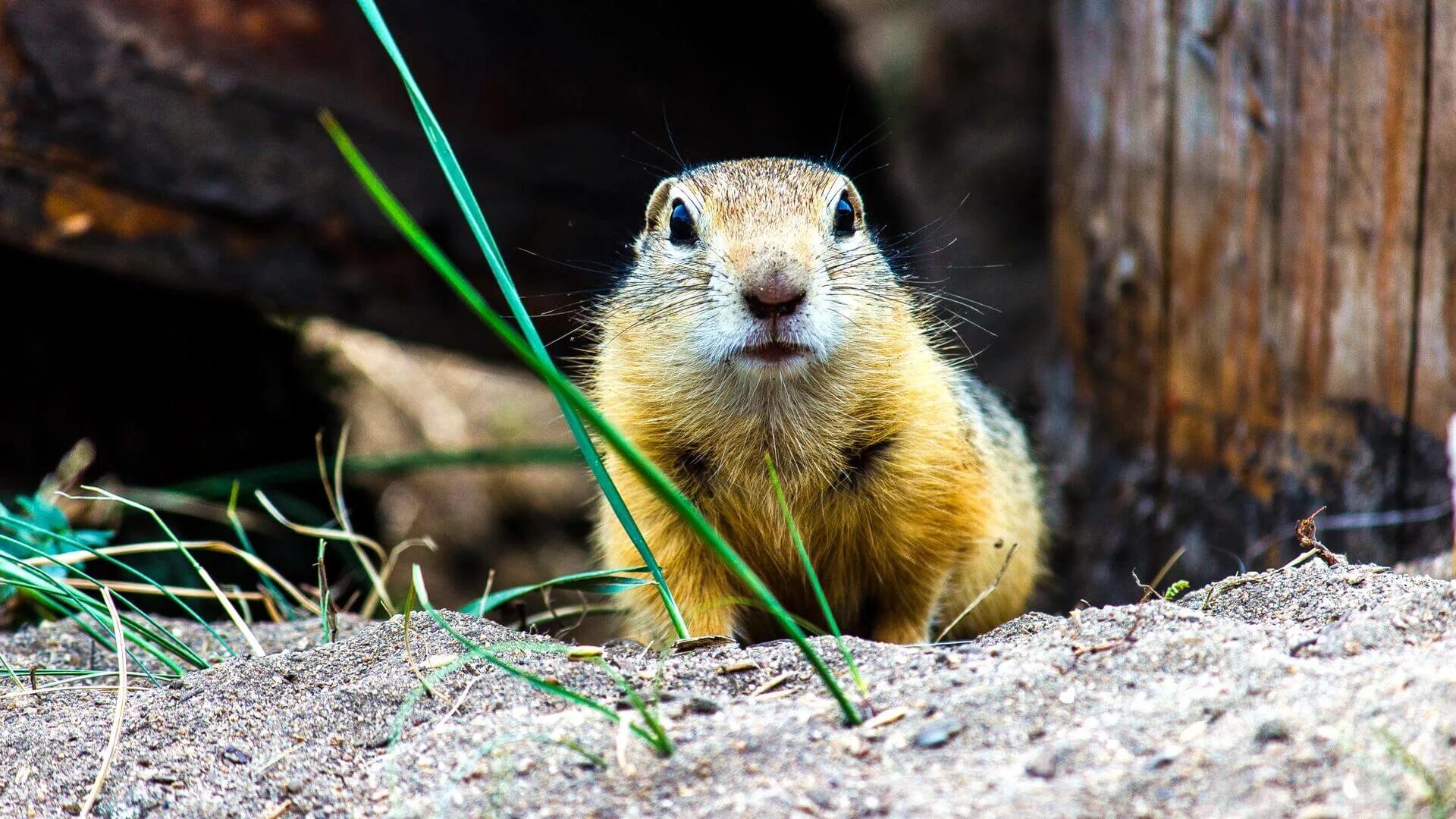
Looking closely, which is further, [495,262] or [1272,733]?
[495,262]

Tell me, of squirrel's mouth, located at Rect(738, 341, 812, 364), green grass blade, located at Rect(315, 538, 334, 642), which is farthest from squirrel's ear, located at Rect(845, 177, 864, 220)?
green grass blade, located at Rect(315, 538, 334, 642)

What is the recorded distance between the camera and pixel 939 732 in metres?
2.68

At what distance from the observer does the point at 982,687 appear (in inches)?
112

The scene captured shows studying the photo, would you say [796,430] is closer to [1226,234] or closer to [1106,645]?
[1106,645]

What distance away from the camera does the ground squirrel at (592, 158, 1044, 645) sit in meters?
4.30

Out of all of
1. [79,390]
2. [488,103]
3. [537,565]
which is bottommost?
[537,565]

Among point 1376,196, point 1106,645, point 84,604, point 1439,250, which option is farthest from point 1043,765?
point 1376,196

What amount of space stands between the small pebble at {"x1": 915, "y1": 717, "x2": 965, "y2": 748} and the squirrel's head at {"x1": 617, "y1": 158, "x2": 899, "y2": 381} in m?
1.52

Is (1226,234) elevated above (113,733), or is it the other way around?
(1226,234)

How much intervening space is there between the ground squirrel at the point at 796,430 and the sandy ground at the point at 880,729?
88 centimetres

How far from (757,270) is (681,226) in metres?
0.85

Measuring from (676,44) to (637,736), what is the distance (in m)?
5.88

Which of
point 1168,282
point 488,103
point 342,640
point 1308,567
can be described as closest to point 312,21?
point 488,103

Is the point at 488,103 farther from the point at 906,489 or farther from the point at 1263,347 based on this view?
the point at 1263,347
